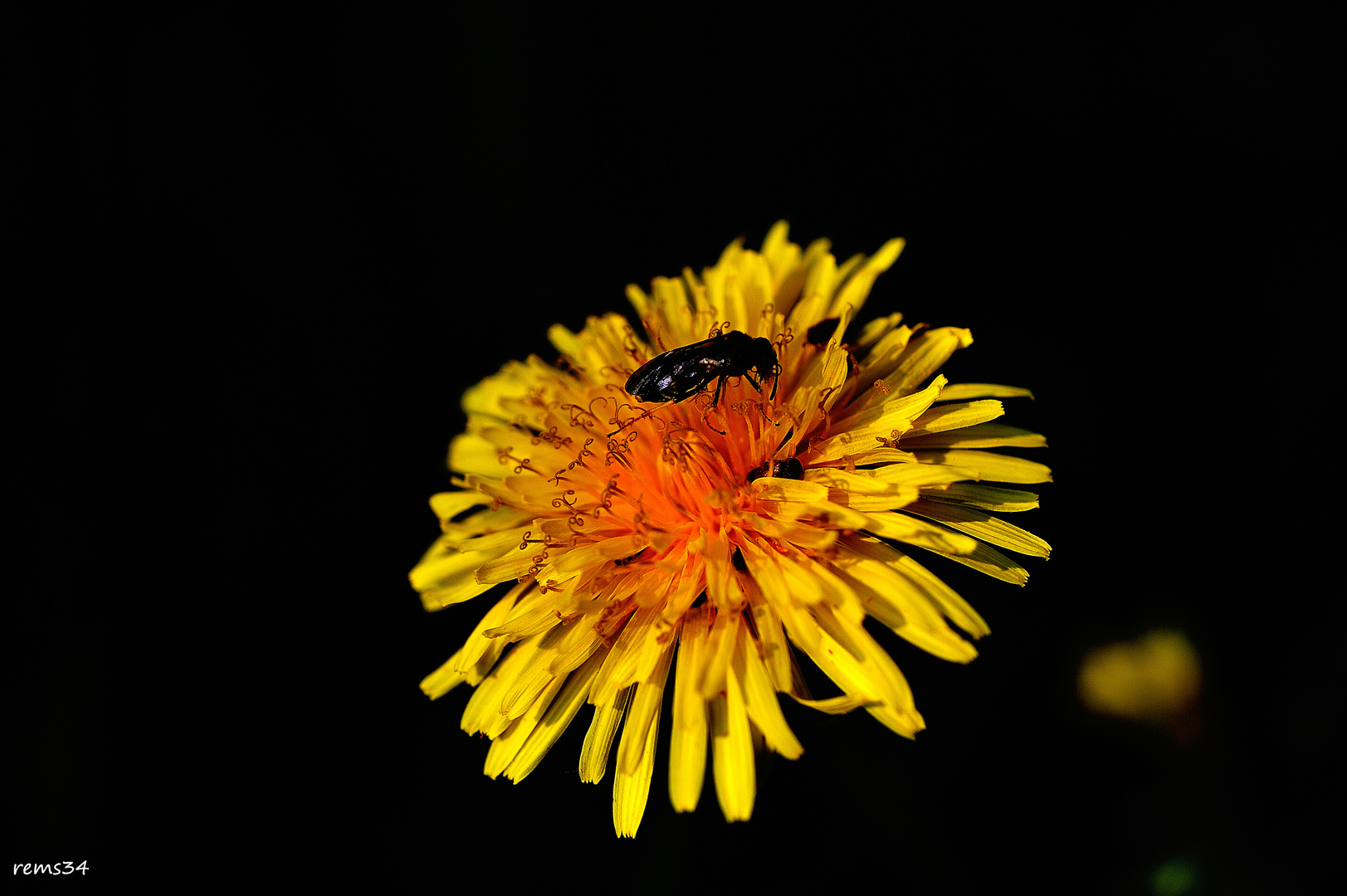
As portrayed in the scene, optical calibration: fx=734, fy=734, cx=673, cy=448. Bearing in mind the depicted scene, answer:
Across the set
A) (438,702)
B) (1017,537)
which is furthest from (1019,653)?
(438,702)

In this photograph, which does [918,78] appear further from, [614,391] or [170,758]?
[170,758]

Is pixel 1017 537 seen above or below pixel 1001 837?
above

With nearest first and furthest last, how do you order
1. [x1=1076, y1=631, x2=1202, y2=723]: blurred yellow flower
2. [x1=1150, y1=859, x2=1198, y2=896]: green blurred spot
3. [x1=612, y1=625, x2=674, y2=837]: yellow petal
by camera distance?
[x1=612, y1=625, x2=674, y2=837]: yellow petal < [x1=1150, y1=859, x2=1198, y2=896]: green blurred spot < [x1=1076, y1=631, x2=1202, y2=723]: blurred yellow flower

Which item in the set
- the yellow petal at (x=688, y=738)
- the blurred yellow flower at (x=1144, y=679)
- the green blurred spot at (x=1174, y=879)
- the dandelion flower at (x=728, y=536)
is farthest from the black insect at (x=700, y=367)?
the green blurred spot at (x=1174, y=879)

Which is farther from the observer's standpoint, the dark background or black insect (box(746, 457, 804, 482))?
the dark background

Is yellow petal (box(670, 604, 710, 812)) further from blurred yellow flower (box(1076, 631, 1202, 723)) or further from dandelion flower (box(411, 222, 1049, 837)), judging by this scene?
blurred yellow flower (box(1076, 631, 1202, 723))

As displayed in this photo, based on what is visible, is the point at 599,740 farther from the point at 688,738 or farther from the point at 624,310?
the point at 624,310

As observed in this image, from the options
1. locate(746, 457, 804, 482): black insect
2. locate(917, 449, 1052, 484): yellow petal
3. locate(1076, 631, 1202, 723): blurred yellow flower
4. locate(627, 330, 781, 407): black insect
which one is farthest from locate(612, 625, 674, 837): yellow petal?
locate(1076, 631, 1202, 723): blurred yellow flower
